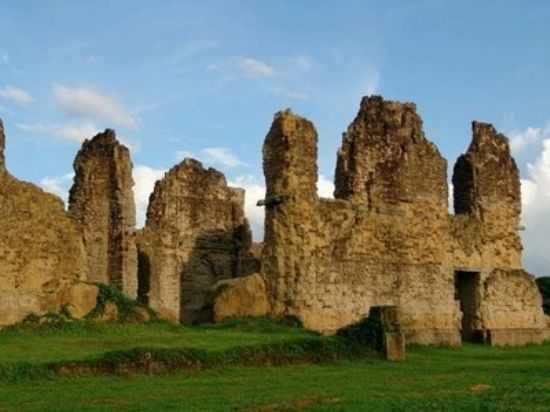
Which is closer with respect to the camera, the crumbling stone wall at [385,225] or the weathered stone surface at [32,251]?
the weathered stone surface at [32,251]

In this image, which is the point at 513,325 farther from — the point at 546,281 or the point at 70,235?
the point at 546,281

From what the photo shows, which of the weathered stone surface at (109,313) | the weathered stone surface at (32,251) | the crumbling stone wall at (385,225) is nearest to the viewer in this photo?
the weathered stone surface at (32,251)

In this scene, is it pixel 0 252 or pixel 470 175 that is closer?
pixel 0 252

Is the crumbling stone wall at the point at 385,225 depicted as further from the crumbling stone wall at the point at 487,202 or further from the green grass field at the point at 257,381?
the green grass field at the point at 257,381

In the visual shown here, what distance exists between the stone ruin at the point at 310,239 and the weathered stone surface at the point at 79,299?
7.6 inches

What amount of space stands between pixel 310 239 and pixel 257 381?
7635mm

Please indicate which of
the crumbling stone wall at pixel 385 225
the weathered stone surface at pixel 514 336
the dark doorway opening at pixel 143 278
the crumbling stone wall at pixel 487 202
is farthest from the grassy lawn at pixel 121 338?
the crumbling stone wall at pixel 487 202

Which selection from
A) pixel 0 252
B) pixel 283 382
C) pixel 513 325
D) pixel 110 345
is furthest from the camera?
pixel 513 325

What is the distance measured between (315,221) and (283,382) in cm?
804

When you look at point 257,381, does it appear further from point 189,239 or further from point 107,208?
point 189,239

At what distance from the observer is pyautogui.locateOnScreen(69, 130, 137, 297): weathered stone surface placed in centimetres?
2392

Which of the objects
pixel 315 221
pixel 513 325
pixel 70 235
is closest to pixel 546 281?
pixel 513 325

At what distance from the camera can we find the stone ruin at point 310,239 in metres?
18.8

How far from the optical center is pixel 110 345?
14961mm
